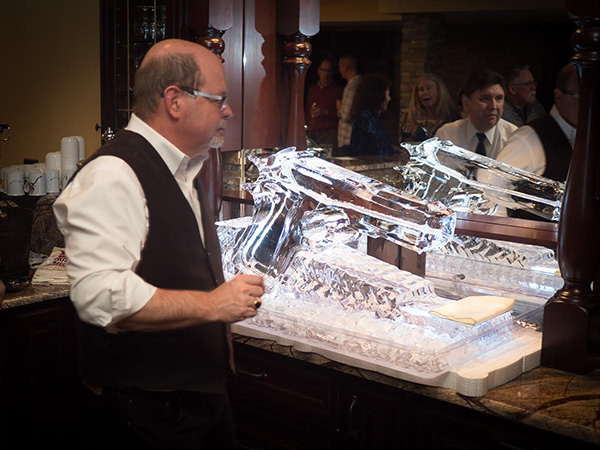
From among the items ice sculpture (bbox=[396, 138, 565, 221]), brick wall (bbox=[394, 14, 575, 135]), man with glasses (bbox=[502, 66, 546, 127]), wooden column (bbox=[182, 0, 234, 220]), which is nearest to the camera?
ice sculpture (bbox=[396, 138, 565, 221])

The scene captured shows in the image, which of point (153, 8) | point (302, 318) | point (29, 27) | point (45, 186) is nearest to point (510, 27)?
point (29, 27)

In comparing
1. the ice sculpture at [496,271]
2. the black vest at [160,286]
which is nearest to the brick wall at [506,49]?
the ice sculpture at [496,271]

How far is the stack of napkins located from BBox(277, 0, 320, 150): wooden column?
117cm

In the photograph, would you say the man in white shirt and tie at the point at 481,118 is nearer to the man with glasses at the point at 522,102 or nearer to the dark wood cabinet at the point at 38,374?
the man with glasses at the point at 522,102

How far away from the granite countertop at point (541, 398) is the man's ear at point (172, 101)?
2.87ft

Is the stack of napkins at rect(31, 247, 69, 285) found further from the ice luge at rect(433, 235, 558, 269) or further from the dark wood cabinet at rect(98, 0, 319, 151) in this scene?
the ice luge at rect(433, 235, 558, 269)

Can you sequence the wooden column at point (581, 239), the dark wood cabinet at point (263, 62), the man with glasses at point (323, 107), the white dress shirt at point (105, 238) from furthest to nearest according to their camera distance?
the man with glasses at point (323, 107) → the dark wood cabinet at point (263, 62) → the wooden column at point (581, 239) → the white dress shirt at point (105, 238)

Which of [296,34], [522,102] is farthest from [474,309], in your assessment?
[522,102]

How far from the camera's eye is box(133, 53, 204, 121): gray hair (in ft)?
5.41

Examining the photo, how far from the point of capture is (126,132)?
66.0 inches

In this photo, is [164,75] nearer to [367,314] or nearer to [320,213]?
[320,213]

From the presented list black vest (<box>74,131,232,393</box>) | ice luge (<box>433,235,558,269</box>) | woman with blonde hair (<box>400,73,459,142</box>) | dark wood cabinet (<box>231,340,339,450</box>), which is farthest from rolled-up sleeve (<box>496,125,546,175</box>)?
woman with blonde hair (<box>400,73,459,142</box>)

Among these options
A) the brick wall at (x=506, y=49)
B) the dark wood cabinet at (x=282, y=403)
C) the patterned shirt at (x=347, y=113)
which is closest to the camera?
the dark wood cabinet at (x=282, y=403)

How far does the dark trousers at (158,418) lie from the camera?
168 centimetres
